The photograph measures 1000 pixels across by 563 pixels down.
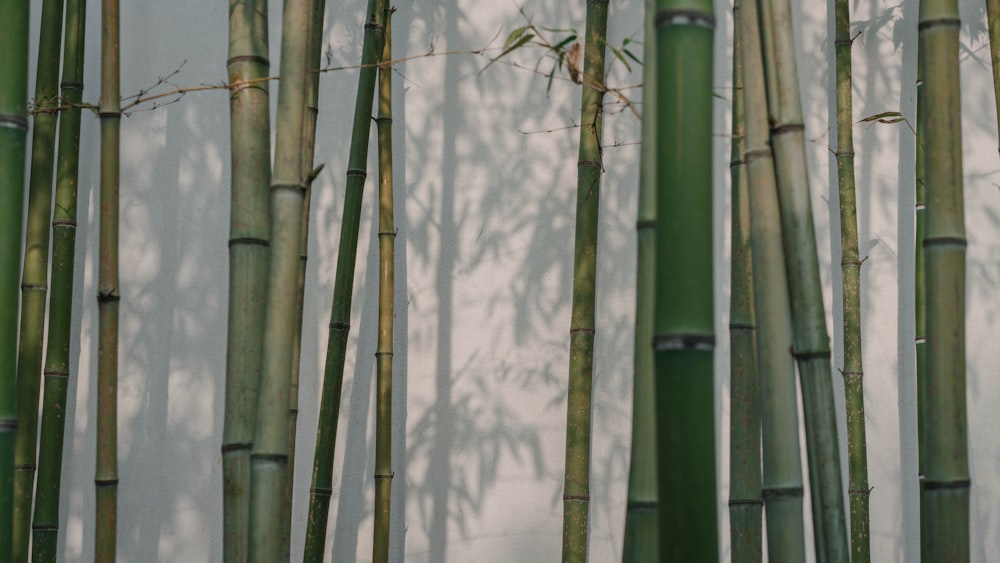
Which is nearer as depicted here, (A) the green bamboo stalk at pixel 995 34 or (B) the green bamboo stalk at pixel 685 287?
(B) the green bamboo stalk at pixel 685 287

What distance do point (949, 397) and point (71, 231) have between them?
1.45m

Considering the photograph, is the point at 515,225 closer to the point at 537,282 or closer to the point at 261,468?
the point at 537,282

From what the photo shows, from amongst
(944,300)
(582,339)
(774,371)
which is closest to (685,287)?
(774,371)

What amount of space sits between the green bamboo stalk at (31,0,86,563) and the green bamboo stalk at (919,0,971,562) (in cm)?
137

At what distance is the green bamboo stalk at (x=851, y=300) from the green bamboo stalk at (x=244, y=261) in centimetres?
147

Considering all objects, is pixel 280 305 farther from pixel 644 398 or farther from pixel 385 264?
pixel 385 264

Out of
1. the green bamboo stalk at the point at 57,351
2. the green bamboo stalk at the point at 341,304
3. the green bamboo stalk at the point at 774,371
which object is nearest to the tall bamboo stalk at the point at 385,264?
the green bamboo stalk at the point at 341,304

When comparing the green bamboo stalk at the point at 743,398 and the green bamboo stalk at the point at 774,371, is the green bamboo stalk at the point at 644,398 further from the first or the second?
the green bamboo stalk at the point at 743,398

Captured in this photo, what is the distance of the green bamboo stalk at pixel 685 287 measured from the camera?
2.90 ft

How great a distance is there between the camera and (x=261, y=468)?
1.10 metres

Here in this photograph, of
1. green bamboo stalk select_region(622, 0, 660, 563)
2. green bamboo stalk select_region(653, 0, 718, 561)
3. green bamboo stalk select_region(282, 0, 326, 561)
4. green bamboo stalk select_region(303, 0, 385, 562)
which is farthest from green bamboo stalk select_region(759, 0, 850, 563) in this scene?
green bamboo stalk select_region(303, 0, 385, 562)

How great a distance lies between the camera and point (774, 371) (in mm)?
1140

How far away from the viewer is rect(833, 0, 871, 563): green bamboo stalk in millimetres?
2301

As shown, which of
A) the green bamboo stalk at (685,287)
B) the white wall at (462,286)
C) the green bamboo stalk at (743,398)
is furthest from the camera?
the white wall at (462,286)
